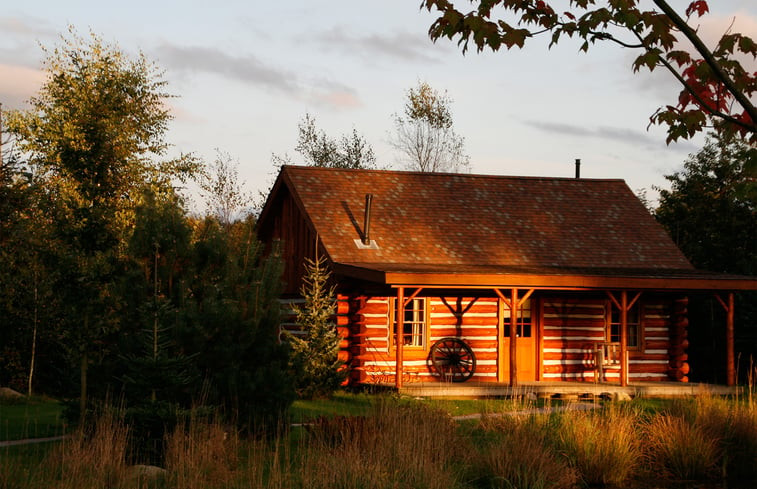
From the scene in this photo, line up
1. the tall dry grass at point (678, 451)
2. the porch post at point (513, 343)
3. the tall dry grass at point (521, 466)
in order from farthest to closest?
1. the porch post at point (513, 343)
2. the tall dry grass at point (678, 451)
3. the tall dry grass at point (521, 466)

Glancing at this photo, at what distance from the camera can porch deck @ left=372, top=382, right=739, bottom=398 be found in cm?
1992

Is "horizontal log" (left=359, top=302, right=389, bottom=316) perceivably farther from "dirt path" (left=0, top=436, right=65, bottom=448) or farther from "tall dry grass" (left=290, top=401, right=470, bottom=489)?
"dirt path" (left=0, top=436, right=65, bottom=448)

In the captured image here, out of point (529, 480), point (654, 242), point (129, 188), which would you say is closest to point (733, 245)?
point (654, 242)

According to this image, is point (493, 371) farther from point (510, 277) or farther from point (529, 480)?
point (529, 480)

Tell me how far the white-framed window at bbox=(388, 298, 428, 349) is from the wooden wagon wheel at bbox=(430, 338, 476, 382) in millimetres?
421

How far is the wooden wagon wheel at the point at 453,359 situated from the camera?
882 inches

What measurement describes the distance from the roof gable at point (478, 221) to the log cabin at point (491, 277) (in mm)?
46

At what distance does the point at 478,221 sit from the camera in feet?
81.6

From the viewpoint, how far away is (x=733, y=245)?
32.5 meters

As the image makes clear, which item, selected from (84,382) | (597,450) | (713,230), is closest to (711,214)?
(713,230)

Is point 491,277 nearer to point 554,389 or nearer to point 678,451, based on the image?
point 554,389

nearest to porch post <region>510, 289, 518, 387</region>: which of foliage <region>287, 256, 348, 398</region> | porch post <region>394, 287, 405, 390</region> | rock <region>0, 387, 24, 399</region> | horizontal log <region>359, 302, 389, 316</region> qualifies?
porch post <region>394, 287, 405, 390</region>

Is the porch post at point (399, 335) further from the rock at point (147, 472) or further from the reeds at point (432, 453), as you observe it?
the rock at point (147, 472)

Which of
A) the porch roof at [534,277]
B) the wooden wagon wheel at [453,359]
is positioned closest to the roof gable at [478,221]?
the porch roof at [534,277]
